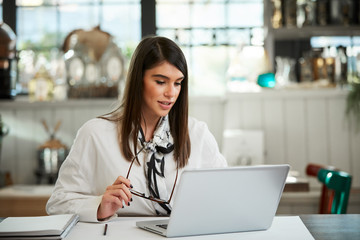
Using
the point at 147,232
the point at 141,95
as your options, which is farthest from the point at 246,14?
the point at 147,232

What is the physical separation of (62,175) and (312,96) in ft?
5.89

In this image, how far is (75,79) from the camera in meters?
→ 3.42

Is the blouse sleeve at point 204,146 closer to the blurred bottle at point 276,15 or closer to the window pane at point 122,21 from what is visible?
the blurred bottle at point 276,15

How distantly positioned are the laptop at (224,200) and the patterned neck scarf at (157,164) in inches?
15.3

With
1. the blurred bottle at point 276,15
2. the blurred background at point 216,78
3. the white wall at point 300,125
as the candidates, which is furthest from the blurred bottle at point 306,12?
the white wall at point 300,125

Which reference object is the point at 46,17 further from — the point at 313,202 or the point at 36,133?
the point at 313,202

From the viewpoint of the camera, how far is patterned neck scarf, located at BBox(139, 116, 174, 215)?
5.70 ft

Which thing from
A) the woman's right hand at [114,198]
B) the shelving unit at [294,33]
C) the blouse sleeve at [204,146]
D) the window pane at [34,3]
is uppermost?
the window pane at [34,3]

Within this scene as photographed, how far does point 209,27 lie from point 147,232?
2.83 m

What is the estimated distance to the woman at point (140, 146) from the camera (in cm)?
173

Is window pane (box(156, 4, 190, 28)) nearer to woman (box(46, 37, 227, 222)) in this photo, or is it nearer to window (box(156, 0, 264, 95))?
window (box(156, 0, 264, 95))

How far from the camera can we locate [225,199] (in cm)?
124

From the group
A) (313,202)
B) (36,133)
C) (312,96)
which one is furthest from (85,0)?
(313,202)

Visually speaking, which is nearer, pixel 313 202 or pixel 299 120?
pixel 313 202
